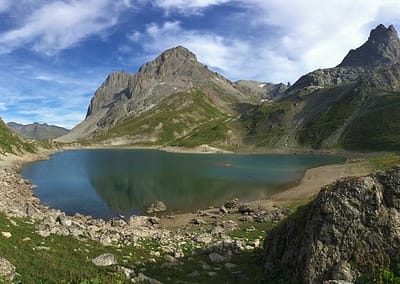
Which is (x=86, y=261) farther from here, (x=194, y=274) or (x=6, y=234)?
(x=194, y=274)

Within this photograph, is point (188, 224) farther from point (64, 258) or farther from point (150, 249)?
point (64, 258)

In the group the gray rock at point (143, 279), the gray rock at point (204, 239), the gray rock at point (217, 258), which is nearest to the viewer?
the gray rock at point (143, 279)

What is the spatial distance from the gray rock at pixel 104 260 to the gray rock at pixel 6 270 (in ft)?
21.7

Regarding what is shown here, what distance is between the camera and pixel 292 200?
79375 mm

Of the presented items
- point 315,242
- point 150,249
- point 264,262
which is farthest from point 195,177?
point 315,242

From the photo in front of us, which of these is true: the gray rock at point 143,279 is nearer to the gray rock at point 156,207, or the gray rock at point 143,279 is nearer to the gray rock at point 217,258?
the gray rock at point 217,258

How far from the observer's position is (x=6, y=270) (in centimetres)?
2222

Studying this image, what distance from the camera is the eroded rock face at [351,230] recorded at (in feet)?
71.5

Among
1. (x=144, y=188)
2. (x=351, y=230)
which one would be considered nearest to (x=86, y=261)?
(x=351, y=230)

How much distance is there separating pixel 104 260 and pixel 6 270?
810cm

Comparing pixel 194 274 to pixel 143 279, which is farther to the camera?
pixel 194 274

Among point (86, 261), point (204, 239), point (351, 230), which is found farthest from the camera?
point (204, 239)

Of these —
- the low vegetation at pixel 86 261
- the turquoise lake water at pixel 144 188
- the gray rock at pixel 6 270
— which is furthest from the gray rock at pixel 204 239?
the turquoise lake water at pixel 144 188

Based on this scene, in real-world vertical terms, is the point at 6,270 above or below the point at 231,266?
above
